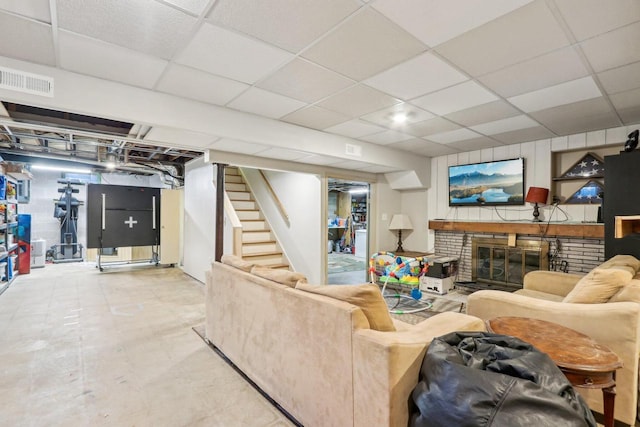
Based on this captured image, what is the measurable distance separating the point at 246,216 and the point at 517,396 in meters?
5.98

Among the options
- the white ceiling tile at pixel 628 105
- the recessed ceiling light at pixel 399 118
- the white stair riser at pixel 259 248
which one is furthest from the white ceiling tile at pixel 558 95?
the white stair riser at pixel 259 248

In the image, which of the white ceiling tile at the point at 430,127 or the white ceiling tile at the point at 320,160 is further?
the white ceiling tile at the point at 320,160

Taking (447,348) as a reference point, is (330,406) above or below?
below

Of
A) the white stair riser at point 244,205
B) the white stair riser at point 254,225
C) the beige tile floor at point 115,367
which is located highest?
the white stair riser at point 244,205

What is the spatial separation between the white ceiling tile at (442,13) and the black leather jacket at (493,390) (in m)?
1.78

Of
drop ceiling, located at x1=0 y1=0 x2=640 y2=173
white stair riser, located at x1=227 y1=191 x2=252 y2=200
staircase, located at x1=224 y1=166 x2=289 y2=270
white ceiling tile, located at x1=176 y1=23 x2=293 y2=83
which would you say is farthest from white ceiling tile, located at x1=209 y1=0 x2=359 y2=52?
white stair riser, located at x1=227 y1=191 x2=252 y2=200

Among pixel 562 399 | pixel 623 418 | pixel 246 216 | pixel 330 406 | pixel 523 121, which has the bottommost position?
pixel 623 418

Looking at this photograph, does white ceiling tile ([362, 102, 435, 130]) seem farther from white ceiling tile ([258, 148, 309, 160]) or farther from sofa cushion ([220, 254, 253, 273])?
sofa cushion ([220, 254, 253, 273])

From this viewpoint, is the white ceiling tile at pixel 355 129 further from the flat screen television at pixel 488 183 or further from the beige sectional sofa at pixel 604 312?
the beige sectional sofa at pixel 604 312

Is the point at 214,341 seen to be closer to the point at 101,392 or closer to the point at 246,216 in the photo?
the point at 101,392

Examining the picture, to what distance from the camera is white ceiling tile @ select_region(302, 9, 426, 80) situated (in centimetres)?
190

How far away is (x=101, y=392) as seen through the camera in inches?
90.5

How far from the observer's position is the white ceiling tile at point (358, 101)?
2.91m

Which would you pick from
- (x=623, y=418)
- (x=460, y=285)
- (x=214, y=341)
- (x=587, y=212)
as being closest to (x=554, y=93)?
(x=587, y=212)
